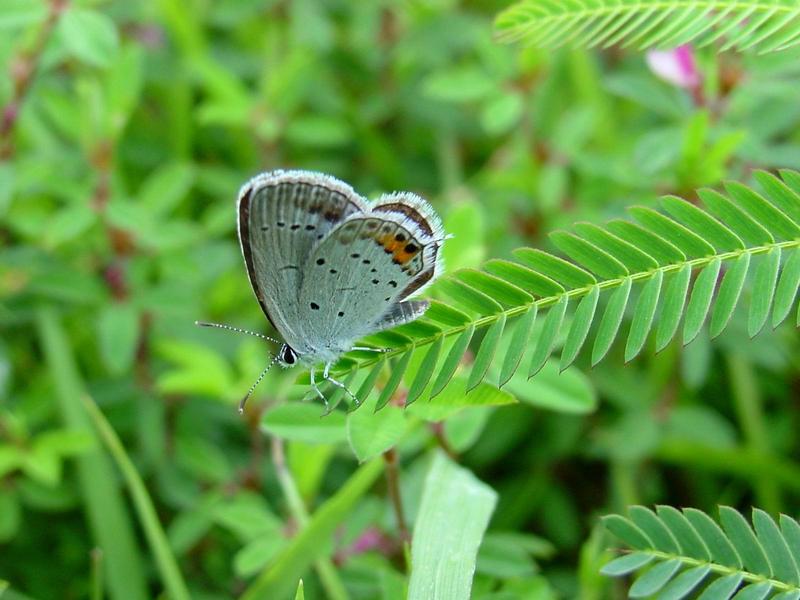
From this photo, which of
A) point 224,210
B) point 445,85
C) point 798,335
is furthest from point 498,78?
point 798,335

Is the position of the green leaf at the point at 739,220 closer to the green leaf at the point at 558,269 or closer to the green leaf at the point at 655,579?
the green leaf at the point at 558,269

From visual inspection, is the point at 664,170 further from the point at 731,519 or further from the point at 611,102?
the point at 731,519

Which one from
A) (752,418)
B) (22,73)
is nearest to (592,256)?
(752,418)

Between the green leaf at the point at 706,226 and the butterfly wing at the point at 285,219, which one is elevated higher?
the green leaf at the point at 706,226

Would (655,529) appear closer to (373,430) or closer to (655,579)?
(655,579)

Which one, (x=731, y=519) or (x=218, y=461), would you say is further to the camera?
(x=218, y=461)

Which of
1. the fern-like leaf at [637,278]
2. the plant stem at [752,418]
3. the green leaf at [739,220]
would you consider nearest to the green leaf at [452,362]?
the fern-like leaf at [637,278]

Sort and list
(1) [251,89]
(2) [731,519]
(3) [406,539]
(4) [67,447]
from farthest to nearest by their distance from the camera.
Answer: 1. (1) [251,89]
2. (4) [67,447]
3. (3) [406,539]
4. (2) [731,519]
